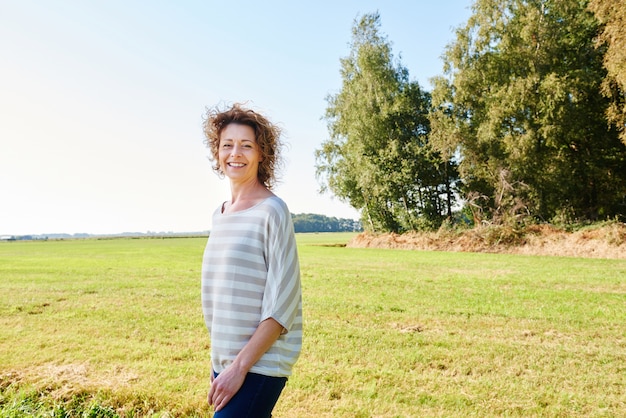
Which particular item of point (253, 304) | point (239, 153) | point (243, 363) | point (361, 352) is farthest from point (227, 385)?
point (361, 352)

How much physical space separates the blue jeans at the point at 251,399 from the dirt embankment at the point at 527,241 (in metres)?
20.8

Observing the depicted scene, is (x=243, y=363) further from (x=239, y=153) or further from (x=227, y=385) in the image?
(x=239, y=153)

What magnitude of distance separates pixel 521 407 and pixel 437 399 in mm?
739

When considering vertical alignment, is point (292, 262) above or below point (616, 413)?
above

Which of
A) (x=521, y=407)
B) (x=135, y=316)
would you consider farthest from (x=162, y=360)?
(x=521, y=407)

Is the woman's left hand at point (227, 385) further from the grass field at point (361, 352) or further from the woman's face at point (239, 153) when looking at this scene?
the grass field at point (361, 352)

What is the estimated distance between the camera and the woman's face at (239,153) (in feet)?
6.70

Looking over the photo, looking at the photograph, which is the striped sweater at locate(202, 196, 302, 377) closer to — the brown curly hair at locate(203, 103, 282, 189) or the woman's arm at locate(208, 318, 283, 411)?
the woman's arm at locate(208, 318, 283, 411)

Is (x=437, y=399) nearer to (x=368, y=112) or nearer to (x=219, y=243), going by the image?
(x=219, y=243)

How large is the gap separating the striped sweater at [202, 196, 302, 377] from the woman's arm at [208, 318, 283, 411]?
0.04m

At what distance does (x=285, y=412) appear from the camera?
3.88 metres

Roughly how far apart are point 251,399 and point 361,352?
13.3 feet

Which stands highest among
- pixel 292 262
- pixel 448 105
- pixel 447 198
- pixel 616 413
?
pixel 448 105

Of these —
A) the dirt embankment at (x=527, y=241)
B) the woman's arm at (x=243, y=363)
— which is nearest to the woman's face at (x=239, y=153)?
the woman's arm at (x=243, y=363)
